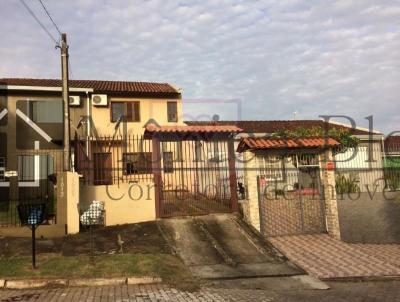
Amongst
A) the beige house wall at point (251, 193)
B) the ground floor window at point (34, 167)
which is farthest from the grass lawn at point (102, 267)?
the ground floor window at point (34, 167)

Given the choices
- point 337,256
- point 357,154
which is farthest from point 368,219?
point 357,154

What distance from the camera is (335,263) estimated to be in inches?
398

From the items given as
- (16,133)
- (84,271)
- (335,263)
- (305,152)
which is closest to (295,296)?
(335,263)

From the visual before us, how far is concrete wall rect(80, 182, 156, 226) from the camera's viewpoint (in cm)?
1261

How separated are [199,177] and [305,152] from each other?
3615 mm

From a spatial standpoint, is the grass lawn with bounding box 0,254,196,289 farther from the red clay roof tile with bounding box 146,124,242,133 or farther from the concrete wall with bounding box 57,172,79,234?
the red clay roof tile with bounding box 146,124,242,133

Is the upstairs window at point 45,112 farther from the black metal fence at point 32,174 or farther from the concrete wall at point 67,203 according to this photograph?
the concrete wall at point 67,203

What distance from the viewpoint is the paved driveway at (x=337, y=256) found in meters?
9.50

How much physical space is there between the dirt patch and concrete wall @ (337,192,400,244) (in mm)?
6170

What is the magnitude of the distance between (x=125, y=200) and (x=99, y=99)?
11710 mm

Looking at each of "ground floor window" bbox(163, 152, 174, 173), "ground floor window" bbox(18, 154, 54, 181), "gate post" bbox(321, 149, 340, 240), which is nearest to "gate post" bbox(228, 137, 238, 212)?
"ground floor window" bbox(163, 152, 174, 173)

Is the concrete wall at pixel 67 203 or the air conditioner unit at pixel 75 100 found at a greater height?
the air conditioner unit at pixel 75 100

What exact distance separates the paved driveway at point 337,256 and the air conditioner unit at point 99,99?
47.3 ft

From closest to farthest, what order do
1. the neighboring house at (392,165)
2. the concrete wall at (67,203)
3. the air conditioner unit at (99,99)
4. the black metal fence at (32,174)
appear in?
1. the concrete wall at (67,203)
2. the neighboring house at (392,165)
3. the black metal fence at (32,174)
4. the air conditioner unit at (99,99)
